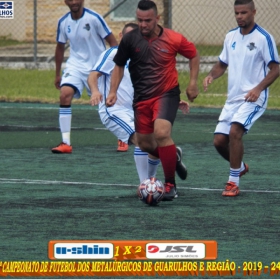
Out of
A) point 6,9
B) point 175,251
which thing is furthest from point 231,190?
point 6,9

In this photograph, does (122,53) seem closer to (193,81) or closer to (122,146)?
(193,81)

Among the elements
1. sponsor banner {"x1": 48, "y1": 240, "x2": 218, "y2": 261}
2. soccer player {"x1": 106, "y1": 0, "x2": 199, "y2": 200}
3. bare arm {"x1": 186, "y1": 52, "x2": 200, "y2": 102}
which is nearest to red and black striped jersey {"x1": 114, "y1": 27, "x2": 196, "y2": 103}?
soccer player {"x1": 106, "y1": 0, "x2": 199, "y2": 200}

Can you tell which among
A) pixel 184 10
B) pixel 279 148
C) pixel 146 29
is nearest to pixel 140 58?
pixel 146 29

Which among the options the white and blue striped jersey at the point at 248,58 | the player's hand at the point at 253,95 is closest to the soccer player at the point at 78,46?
the white and blue striped jersey at the point at 248,58

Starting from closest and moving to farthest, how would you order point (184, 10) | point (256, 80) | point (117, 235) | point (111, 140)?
point (117, 235) → point (256, 80) → point (111, 140) → point (184, 10)

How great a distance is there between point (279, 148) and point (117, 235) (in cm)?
640

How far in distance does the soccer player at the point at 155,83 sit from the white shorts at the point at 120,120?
7.49 feet

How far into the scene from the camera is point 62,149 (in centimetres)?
1445

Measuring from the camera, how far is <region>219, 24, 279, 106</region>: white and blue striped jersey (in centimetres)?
1112

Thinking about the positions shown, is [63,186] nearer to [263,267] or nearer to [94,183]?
[94,183]

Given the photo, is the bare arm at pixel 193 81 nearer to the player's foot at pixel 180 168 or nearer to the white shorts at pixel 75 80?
the player's foot at pixel 180 168

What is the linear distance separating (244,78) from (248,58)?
0.20 metres

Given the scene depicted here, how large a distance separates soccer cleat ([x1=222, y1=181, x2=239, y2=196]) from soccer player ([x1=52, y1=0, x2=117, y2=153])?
420 centimetres

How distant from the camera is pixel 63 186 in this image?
38.0 feet
